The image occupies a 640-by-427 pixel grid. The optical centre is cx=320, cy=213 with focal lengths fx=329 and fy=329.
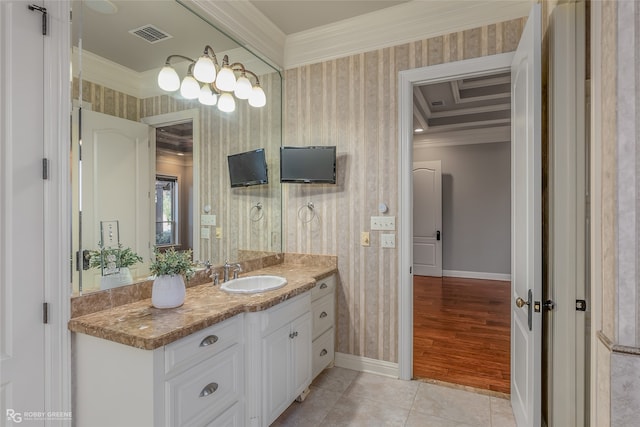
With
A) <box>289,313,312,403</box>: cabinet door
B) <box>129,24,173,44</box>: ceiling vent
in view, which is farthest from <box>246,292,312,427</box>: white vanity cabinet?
<box>129,24,173,44</box>: ceiling vent

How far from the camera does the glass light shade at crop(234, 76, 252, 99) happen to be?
2.55 metres

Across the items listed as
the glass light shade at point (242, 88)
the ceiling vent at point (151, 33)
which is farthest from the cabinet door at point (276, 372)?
the ceiling vent at point (151, 33)

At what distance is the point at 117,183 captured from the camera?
1773 millimetres

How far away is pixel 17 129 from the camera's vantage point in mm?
1363

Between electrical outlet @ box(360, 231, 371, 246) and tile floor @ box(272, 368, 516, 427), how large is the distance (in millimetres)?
1078

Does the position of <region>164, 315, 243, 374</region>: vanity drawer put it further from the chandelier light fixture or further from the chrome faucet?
the chandelier light fixture

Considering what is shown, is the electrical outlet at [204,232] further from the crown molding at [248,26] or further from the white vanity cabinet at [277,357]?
the crown molding at [248,26]

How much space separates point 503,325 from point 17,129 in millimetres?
4519

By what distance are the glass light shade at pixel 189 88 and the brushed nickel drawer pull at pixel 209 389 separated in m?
1.74

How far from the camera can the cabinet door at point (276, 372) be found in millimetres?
1835

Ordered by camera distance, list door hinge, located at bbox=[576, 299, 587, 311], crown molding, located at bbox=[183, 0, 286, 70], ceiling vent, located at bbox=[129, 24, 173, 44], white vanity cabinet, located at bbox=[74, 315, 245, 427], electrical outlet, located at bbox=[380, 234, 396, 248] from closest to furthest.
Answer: white vanity cabinet, located at bbox=[74, 315, 245, 427] < door hinge, located at bbox=[576, 299, 587, 311] < ceiling vent, located at bbox=[129, 24, 173, 44] < crown molding, located at bbox=[183, 0, 286, 70] < electrical outlet, located at bbox=[380, 234, 396, 248]

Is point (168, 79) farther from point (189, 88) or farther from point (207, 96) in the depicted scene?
point (207, 96)

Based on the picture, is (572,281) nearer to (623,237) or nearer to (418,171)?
(623,237)

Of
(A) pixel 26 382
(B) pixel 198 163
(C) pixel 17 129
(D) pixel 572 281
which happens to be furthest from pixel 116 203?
(D) pixel 572 281
